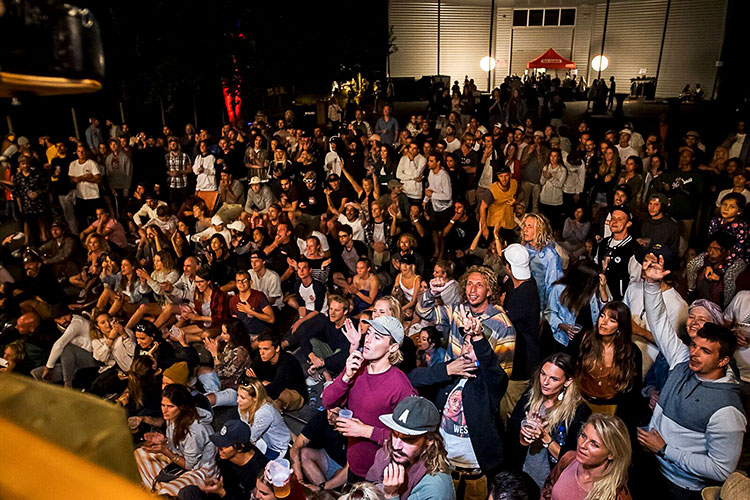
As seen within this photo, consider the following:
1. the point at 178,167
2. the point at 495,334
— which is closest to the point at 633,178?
the point at 495,334

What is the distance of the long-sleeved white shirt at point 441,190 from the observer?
7.91 meters

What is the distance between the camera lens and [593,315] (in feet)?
14.6

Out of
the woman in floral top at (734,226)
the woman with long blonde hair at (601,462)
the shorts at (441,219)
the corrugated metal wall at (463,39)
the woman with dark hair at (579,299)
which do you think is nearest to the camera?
the woman with long blonde hair at (601,462)

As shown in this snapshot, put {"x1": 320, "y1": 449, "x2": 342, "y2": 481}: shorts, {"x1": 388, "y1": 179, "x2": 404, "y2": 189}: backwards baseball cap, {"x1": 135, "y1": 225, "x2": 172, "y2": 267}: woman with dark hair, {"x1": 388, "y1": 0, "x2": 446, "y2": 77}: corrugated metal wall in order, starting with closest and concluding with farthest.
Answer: {"x1": 320, "y1": 449, "x2": 342, "y2": 481}: shorts < {"x1": 135, "y1": 225, "x2": 172, "y2": 267}: woman with dark hair < {"x1": 388, "y1": 179, "x2": 404, "y2": 189}: backwards baseball cap < {"x1": 388, "y1": 0, "x2": 446, "y2": 77}: corrugated metal wall

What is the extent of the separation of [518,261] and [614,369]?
3.49 feet

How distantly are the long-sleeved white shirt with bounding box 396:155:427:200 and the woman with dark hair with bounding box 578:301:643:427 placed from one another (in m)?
5.07

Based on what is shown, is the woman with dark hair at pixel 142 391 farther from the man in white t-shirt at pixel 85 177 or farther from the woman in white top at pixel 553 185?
the woman in white top at pixel 553 185

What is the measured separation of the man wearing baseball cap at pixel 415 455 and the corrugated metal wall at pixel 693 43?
84.8 ft

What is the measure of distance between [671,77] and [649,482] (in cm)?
2627

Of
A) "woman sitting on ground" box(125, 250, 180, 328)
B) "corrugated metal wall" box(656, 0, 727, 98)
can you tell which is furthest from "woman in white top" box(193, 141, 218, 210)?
"corrugated metal wall" box(656, 0, 727, 98)

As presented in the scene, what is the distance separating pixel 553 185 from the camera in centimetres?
788

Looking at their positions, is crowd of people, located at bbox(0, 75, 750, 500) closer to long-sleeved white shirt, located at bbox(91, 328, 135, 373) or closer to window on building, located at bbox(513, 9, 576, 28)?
long-sleeved white shirt, located at bbox(91, 328, 135, 373)

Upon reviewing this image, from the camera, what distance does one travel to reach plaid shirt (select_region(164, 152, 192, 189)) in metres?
9.24

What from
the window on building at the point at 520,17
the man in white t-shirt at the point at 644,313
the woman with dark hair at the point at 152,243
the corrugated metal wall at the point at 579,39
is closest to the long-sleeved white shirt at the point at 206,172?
the woman with dark hair at the point at 152,243
